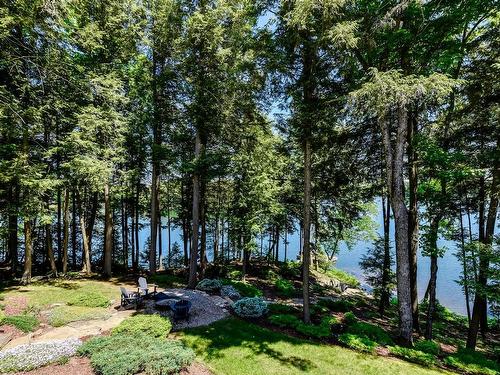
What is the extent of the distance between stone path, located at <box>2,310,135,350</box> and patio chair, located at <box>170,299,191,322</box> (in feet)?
6.10

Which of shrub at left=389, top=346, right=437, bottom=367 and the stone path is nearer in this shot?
the stone path

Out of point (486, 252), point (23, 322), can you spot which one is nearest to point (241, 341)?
point (23, 322)

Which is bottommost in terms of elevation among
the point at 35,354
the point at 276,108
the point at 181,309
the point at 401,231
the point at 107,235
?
the point at 181,309

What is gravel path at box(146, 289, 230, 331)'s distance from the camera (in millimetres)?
10773

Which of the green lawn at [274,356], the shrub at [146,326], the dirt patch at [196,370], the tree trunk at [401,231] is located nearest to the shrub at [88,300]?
the shrub at [146,326]

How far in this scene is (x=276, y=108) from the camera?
511 inches

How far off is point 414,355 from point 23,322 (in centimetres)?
1259

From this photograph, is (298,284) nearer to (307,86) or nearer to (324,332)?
(324,332)

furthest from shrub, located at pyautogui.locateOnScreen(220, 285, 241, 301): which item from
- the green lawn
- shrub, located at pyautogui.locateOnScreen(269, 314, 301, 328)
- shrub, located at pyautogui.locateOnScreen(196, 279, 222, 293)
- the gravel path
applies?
the green lawn

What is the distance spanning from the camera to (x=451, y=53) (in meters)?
9.21

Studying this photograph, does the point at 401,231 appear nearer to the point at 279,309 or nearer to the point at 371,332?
the point at 371,332

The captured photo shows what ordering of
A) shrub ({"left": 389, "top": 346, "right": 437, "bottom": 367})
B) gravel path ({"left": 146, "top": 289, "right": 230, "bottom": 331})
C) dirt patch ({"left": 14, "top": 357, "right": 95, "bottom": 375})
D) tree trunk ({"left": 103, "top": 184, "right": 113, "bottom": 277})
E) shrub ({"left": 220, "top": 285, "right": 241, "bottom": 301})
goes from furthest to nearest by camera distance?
tree trunk ({"left": 103, "top": 184, "right": 113, "bottom": 277}) → shrub ({"left": 220, "top": 285, "right": 241, "bottom": 301}) → gravel path ({"left": 146, "top": 289, "right": 230, "bottom": 331}) → shrub ({"left": 389, "top": 346, "right": 437, "bottom": 367}) → dirt patch ({"left": 14, "top": 357, "right": 95, "bottom": 375})

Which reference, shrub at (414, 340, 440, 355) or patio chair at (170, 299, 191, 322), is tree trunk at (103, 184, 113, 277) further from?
shrub at (414, 340, 440, 355)

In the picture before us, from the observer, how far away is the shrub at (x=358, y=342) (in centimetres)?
936
